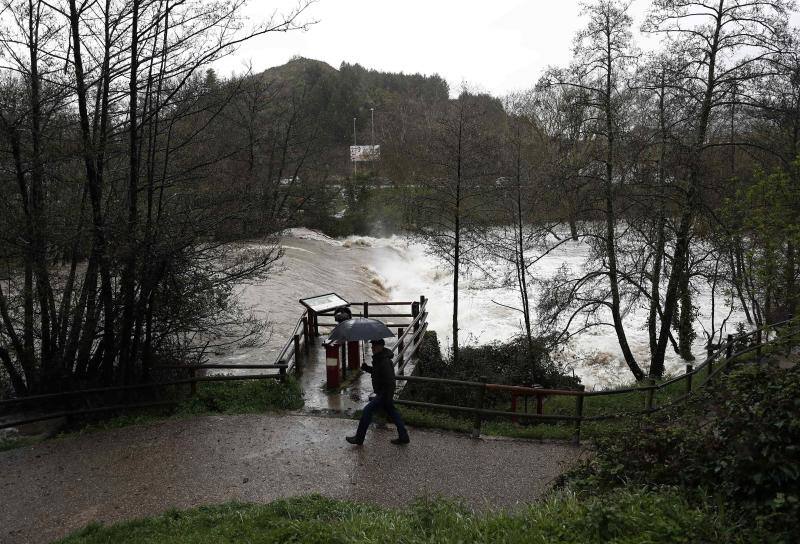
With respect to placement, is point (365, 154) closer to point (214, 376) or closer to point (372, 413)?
point (214, 376)

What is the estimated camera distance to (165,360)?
13.7m

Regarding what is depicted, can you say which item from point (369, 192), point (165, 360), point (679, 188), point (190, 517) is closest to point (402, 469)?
point (190, 517)

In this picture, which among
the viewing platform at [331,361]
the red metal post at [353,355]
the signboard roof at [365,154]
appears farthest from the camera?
the signboard roof at [365,154]

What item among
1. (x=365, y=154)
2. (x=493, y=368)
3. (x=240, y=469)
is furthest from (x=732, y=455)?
(x=365, y=154)

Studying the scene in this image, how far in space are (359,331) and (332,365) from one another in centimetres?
249

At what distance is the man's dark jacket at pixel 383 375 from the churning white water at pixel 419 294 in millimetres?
7293

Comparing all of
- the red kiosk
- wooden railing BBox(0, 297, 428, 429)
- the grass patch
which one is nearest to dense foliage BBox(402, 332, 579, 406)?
wooden railing BBox(0, 297, 428, 429)

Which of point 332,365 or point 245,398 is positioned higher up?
point 332,365

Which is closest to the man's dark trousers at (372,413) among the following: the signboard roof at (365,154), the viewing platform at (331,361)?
the viewing platform at (331,361)

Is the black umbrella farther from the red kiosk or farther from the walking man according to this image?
the red kiosk

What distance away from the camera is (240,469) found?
8766 millimetres

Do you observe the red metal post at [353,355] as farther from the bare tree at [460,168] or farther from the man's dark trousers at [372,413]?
the man's dark trousers at [372,413]

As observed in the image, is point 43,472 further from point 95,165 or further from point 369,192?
point 369,192

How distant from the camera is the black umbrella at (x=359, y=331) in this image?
1037 cm
